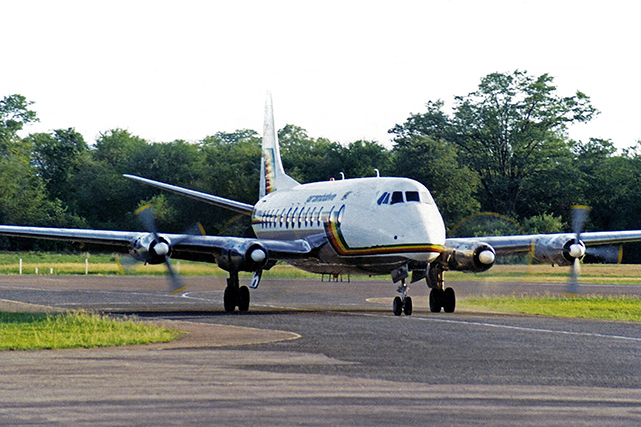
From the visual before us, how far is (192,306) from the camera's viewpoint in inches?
1387

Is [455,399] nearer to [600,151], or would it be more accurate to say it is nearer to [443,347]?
[443,347]

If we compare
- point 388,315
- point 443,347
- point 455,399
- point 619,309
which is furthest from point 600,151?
point 455,399

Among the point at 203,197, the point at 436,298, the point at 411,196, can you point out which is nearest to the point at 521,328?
the point at 411,196

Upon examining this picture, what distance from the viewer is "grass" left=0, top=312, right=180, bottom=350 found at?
20219mm

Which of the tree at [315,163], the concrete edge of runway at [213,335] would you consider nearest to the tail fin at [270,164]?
the concrete edge of runway at [213,335]

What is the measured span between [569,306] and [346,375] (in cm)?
2412

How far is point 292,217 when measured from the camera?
34.2 meters

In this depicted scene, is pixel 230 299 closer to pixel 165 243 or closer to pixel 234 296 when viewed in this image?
pixel 234 296

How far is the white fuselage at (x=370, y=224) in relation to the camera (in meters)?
28.4

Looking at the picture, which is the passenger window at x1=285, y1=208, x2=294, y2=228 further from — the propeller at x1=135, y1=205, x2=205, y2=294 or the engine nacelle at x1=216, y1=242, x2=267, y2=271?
the engine nacelle at x1=216, y1=242, x2=267, y2=271

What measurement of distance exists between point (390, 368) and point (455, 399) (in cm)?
358

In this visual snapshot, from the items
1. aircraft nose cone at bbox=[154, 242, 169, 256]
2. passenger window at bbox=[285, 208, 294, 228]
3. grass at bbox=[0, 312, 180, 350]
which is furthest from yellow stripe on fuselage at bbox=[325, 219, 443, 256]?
grass at bbox=[0, 312, 180, 350]

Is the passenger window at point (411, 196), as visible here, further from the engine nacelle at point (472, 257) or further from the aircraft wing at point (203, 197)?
the aircraft wing at point (203, 197)

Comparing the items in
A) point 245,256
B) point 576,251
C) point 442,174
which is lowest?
point 245,256
